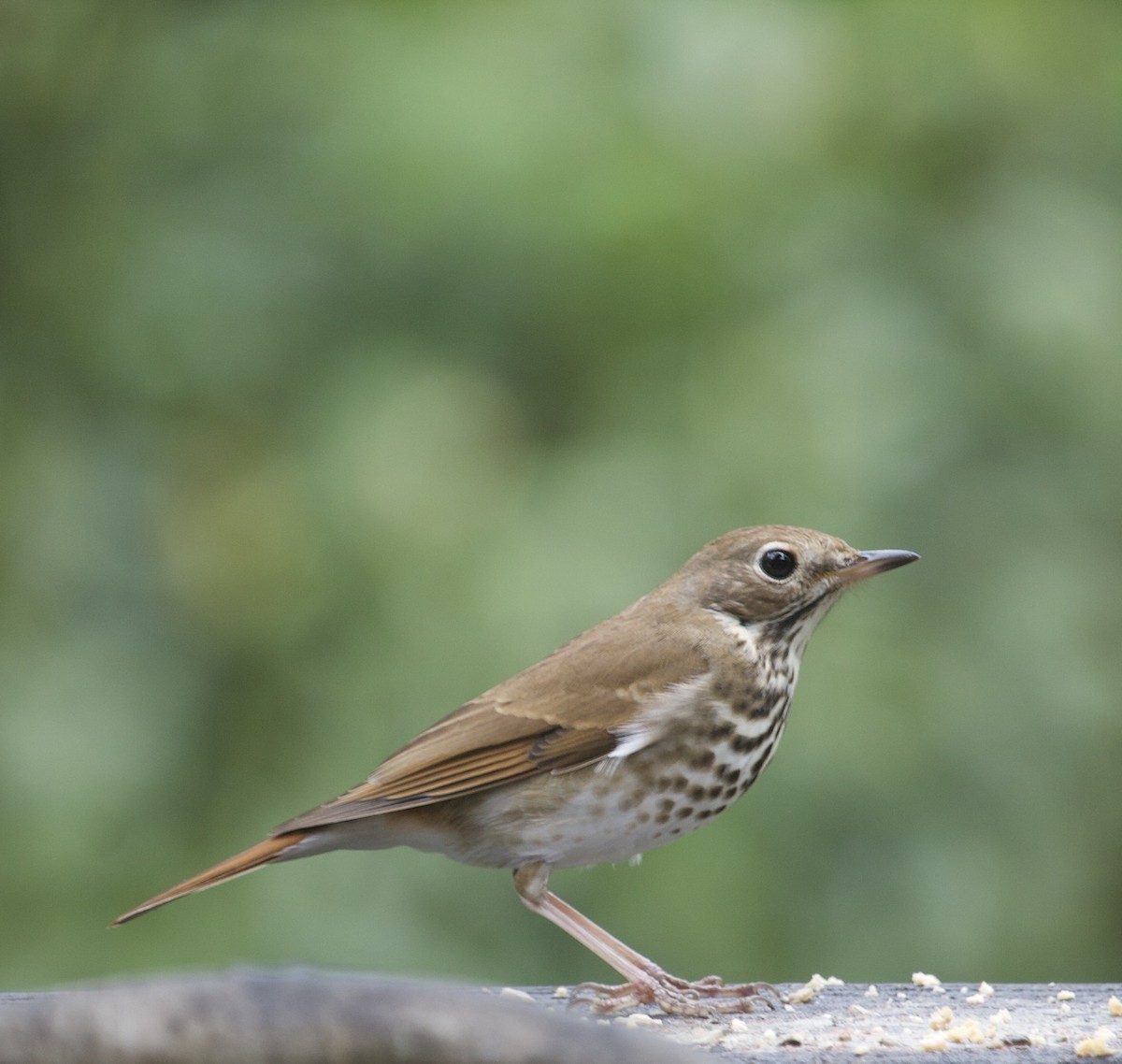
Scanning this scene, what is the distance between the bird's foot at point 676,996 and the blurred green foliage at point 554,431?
18.4 inches

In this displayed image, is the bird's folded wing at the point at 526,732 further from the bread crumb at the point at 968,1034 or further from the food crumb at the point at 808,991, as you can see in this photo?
the bread crumb at the point at 968,1034

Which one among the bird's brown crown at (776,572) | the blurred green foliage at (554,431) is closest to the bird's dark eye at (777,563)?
the bird's brown crown at (776,572)

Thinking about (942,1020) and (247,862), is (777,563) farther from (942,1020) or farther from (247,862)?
(247,862)

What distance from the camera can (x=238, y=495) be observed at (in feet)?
13.9

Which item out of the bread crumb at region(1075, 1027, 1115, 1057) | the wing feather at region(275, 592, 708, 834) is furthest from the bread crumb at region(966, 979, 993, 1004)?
the wing feather at region(275, 592, 708, 834)

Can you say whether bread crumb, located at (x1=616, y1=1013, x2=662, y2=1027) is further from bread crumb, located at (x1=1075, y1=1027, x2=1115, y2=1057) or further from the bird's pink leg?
bread crumb, located at (x1=1075, y1=1027, x2=1115, y2=1057)

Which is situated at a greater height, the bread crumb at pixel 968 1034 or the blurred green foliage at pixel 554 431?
the blurred green foliage at pixel 554 431

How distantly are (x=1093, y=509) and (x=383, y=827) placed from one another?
184 cm

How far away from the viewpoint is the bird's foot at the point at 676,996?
274 centimetres

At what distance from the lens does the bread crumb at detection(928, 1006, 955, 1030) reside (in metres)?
2.43

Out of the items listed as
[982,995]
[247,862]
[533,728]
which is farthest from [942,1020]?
[247,862]

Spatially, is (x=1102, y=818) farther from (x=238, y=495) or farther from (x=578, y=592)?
(x=238, y=495)

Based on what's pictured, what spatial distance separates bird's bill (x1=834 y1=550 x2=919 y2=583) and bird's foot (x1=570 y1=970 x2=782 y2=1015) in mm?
673

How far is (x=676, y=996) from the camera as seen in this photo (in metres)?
2.81
